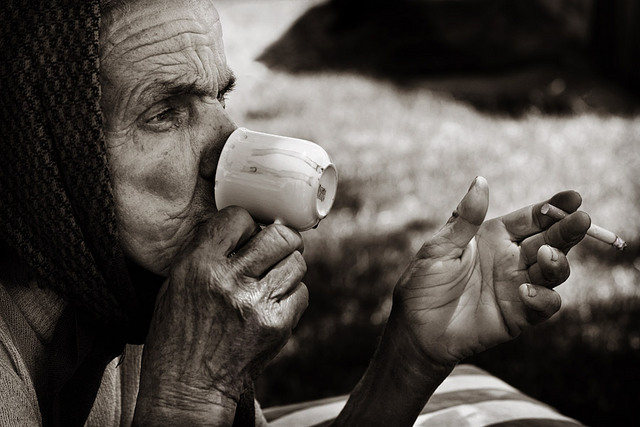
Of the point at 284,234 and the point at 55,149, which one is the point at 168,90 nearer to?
the point at 55,149

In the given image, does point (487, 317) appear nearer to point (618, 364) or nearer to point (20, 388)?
point (20, 388)

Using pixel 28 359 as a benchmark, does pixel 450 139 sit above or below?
below

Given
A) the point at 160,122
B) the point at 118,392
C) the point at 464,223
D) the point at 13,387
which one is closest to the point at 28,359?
the point at 13,387

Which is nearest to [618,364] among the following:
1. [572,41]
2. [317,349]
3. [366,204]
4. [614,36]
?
[317,349]

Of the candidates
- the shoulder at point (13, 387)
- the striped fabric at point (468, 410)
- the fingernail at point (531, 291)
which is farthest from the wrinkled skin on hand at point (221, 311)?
the striped fabric at point (468, 410)

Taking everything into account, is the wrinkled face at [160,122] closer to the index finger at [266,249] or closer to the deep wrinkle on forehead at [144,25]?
the deep wrinkle on forehead at [144,25]

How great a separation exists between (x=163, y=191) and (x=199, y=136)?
0.17 m

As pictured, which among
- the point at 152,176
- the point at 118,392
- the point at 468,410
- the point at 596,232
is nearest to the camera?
the point at 152,176

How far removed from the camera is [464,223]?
2.06 m

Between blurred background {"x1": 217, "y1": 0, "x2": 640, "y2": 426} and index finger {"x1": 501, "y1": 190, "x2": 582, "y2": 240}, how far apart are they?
245 centimetres

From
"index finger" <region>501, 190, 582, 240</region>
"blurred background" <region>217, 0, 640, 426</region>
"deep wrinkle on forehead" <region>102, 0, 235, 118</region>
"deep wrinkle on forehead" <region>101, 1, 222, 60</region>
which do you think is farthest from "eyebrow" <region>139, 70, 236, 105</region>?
"blurred background" <region>217, 0, 640, 426</region>

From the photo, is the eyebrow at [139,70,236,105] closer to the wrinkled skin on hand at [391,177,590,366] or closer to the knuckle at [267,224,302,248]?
the knuckle at [267,224,302,248]

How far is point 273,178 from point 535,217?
2.39 ft

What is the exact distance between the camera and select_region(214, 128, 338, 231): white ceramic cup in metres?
1.89
